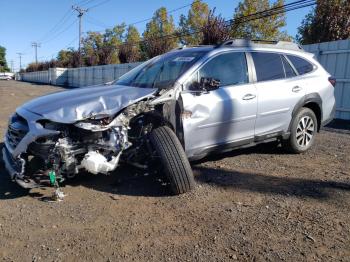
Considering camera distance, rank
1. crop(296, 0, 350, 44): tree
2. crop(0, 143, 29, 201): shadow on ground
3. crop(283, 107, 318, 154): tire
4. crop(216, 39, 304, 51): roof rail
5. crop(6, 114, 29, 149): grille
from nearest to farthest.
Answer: crop(6, 114, 29, 149): grille < crop(0, 143, 29, 201): shadow on ground < crop(216, 39, 304, 51): roof rail < crop(283, 107, 318, 154): tire < crop(296, 0, 350, 44): tree

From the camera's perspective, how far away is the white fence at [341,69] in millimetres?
10625

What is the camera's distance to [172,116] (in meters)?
4.48

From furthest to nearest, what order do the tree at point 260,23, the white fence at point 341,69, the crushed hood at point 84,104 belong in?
the tree at point 260,23 → the white fence at point 341,69 → the crushed hood at point 84,104

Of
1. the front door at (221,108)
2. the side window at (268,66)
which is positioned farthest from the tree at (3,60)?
the front door at (221,108)

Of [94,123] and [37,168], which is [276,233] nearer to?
[94,123]

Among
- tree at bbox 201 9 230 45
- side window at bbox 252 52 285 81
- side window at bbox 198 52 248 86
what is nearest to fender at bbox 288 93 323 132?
side window at bbox 252 52 285 81

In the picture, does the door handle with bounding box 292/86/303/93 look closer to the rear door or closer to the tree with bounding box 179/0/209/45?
the rear door

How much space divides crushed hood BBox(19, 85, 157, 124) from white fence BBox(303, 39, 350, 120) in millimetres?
8033

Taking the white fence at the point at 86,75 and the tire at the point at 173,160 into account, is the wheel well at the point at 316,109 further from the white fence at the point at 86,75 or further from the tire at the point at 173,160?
the white fence at the point at 86,75

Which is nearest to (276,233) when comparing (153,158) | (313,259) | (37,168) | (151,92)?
(313,259)

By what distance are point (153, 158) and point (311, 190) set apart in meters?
1.95

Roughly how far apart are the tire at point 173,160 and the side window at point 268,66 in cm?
186

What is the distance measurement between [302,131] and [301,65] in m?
1.07

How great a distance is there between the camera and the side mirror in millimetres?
4590
